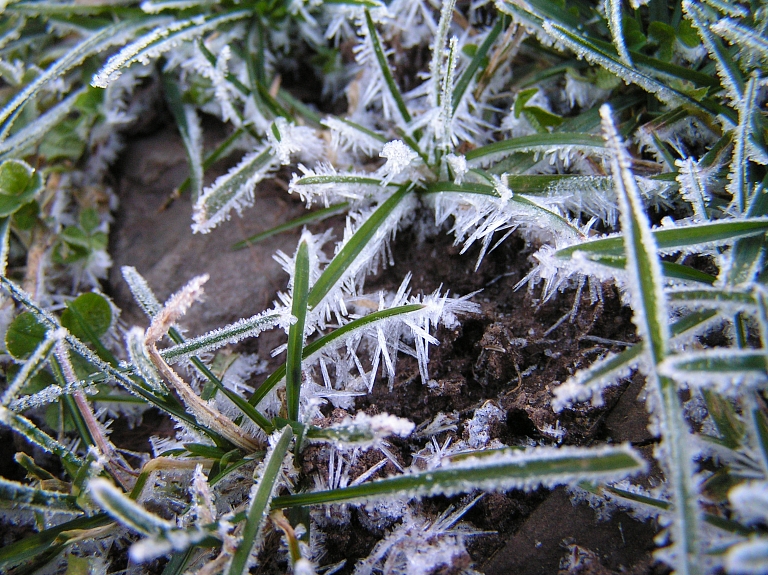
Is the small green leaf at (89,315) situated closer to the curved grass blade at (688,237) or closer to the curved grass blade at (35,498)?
the curved grass blade at (35,498)

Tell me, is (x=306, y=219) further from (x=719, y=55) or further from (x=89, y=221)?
(x=719, y=55)

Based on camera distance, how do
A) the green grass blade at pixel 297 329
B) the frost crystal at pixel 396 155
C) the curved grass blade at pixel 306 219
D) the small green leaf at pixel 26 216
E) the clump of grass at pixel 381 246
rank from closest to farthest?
1. the clump of grass at pixel 381 246
2. the green grass blade at pixel 297 329
3. the frost crystal at pixel 396 155
4. the curved grass blade at pixel 306 219
5. the small green leaf at pixel 26 216

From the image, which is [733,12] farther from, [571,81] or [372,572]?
[372,572]

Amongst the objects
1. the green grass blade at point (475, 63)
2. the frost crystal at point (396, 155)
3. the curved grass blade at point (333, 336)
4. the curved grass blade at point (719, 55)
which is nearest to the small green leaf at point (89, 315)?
the curved grass blade at point (333, 336)

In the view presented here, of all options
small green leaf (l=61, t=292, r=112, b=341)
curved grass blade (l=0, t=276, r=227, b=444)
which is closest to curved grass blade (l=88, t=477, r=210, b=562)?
curved grass blade (l=0, t=276, r=227, b=444)

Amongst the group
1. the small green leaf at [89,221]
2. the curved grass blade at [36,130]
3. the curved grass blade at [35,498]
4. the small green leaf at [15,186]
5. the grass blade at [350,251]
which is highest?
the curved grass blade at [36,130]

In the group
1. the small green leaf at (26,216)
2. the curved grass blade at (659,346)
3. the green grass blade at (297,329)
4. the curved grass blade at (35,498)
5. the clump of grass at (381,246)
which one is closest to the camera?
the curved grass blade at (659,346)

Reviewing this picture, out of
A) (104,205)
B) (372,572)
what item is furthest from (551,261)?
(104,205)
